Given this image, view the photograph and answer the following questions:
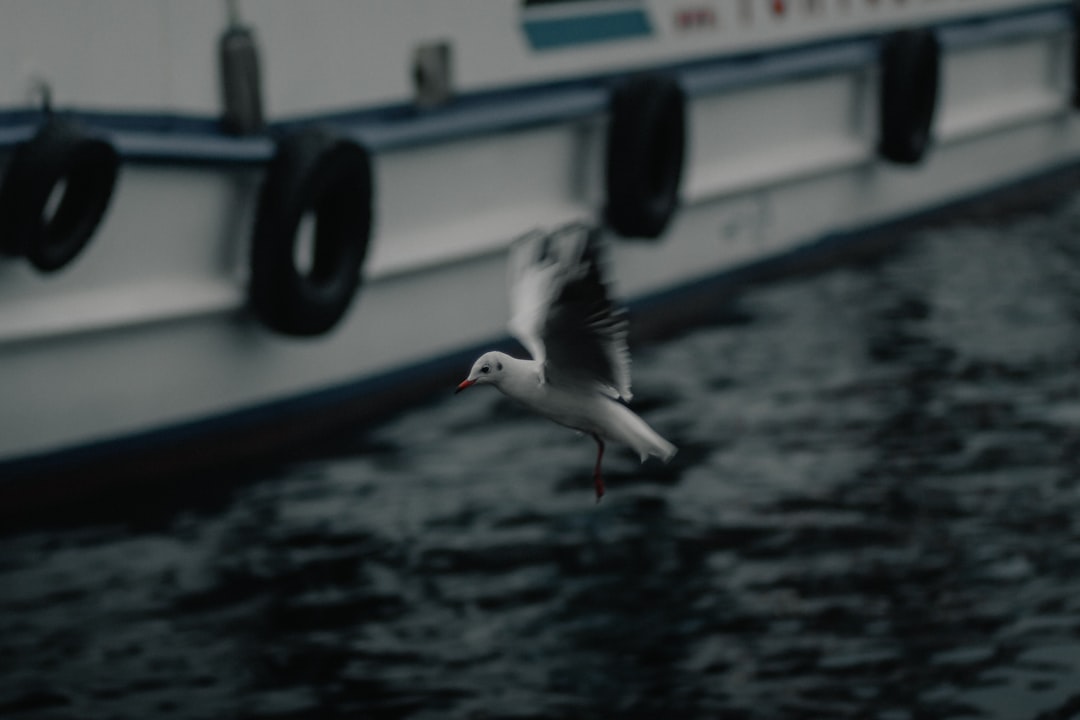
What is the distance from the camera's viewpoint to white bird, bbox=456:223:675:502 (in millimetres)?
3320

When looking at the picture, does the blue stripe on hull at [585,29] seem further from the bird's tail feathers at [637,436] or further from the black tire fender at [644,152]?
the bird's tail feathers at [637,436]

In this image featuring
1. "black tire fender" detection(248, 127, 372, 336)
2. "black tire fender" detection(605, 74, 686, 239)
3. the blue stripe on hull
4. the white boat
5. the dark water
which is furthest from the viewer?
"black tire fender" detection(605, 74, 686, 239)

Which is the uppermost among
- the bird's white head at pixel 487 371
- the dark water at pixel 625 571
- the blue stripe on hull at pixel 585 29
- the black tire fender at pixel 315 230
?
the blue stripe on hull at pixel 585 29

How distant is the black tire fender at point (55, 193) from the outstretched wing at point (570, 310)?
421 centimetres

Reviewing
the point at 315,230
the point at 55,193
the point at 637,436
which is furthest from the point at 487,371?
the point at 315,230

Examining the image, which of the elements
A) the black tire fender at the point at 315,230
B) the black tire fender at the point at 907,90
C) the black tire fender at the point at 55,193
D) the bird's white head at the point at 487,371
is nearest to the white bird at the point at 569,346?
the bird's white head at the point at 487,371

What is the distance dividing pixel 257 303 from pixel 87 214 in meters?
1.12

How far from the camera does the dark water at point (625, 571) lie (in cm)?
681

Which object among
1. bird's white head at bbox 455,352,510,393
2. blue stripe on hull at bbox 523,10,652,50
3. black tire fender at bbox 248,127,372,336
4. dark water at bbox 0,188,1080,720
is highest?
blue stripe on hull at bbox 523,10,652,50

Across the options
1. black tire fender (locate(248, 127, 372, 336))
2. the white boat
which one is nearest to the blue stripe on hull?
the white boat

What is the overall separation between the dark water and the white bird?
3.27 m

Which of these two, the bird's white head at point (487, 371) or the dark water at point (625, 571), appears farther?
the dark water at point (625, 571)

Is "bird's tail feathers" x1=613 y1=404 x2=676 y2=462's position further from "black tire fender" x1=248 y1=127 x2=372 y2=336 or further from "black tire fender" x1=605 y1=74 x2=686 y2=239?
"black tire fender" x1=605 y1=74 x2=686 y2=239

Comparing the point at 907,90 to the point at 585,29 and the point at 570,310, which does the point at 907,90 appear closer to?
the point at 585,29
